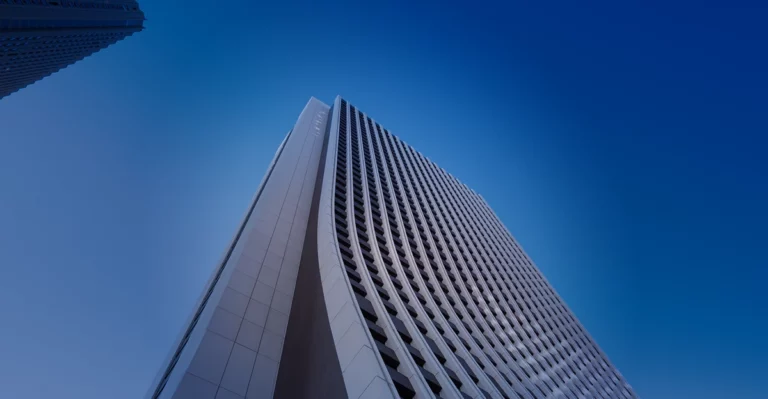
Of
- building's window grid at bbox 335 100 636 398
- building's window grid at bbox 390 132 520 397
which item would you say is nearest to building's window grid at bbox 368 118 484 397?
building's window grid at bbox 335 100 636 398

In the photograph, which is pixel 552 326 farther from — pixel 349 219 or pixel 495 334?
pixel 349 219

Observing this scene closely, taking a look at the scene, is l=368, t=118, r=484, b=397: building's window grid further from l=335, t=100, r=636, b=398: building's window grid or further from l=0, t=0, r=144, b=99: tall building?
l=0, t=0, r=144, b=99: tall building

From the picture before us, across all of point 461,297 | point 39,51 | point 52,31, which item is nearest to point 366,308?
point 461,297

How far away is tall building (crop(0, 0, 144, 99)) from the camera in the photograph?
62906mm

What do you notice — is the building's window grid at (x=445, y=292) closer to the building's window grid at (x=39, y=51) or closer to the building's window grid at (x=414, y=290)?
the building's window grid at (x=414, y=290)

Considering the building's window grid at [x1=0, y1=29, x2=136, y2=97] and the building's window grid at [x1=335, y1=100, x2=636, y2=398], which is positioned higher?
the building's window grid at [x1=0, y1=29, x2=136, y2=97]

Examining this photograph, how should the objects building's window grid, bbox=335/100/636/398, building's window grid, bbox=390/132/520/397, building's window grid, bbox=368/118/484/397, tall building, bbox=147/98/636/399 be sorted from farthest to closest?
1. building's window grid, bbox=390/132/520/397
2. building's window grid, bbox=335/100/636/398
3. building's window grid, bbox=368/118/484/397
4. tall building, bbox=147/98/636/399

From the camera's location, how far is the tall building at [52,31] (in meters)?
62.9

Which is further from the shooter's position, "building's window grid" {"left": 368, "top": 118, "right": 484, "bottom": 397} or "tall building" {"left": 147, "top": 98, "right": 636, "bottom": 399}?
"building's window grid" {"left": 368, "top": 118, "right": 484, "bottom": 397}

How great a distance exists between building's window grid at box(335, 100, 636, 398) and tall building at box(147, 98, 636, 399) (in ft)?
0.44

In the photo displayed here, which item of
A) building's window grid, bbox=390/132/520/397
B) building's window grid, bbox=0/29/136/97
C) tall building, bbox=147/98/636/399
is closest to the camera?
tall building, bbox=147/98/636/399

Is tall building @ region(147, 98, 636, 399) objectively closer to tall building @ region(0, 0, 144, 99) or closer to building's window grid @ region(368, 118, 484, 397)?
building's window grid @ region(368, 118, 484, 397)

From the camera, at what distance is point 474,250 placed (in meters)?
52.0

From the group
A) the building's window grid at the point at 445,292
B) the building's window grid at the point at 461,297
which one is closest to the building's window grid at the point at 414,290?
the building's window grid at the point at 445,292
